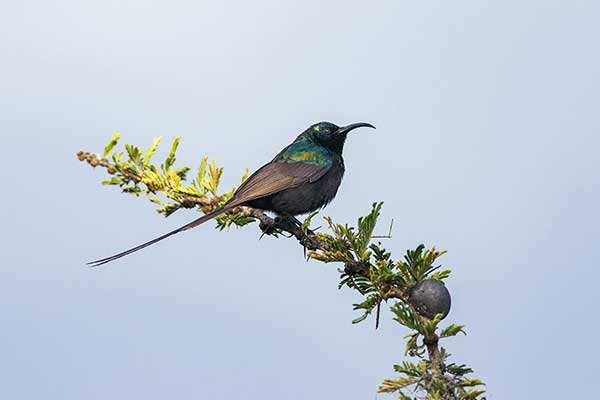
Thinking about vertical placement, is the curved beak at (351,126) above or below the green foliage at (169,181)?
above

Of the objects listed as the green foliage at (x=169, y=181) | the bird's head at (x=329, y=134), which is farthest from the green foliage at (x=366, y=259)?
the bird's head at (x=329, y=134)

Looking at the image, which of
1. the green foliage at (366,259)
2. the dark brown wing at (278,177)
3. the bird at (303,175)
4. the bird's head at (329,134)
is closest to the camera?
the green foliage at (366,259)

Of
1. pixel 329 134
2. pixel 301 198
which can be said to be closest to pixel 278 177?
pixel 301 198

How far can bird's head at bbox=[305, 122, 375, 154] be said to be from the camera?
34.8 ft

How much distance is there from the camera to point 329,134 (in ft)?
34.9

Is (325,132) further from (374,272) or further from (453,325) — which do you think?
(453,325)

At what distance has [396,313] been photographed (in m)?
4.73

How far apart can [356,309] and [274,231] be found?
2.16 m

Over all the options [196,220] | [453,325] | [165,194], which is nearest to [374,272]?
[453,325]

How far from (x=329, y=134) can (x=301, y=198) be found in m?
1.36

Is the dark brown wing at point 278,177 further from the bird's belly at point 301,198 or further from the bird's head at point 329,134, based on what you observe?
the bird's head at point 329,134

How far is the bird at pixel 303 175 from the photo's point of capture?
9.26 metres

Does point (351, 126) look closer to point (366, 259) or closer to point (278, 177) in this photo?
point (278, 177)

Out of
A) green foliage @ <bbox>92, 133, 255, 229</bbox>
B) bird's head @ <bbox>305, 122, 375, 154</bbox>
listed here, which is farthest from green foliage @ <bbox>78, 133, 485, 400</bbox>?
bird's head @ <bbox>305, 122, 375, 154</bbox>
